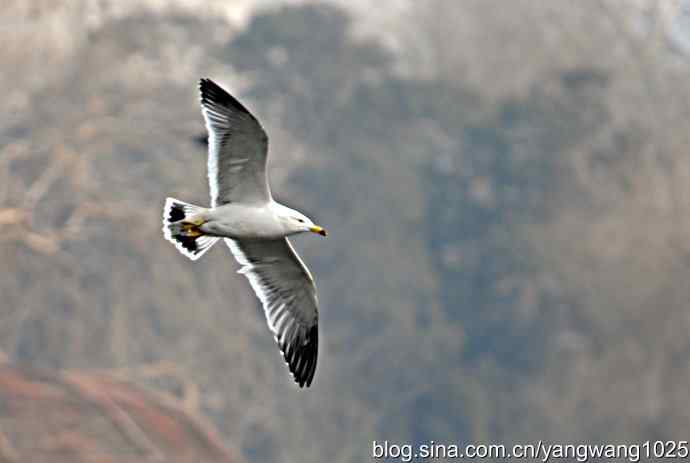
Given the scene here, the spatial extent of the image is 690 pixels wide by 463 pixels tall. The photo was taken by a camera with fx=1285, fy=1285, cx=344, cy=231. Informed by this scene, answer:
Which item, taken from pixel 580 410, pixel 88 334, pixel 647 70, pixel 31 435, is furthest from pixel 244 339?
pixel 647 70

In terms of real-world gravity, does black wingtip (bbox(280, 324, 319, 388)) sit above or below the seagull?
below

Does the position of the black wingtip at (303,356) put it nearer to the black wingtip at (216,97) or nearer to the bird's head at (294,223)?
the bird's head at (294,223)

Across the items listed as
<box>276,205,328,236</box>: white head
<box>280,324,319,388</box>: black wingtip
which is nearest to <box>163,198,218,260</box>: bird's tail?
<box>276,205,328,236</box>: white head

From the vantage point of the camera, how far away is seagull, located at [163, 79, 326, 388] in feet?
24.0

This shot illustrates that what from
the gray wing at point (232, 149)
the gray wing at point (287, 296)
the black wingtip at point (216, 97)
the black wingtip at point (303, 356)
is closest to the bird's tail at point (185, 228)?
the gray wing at point (232, 149)

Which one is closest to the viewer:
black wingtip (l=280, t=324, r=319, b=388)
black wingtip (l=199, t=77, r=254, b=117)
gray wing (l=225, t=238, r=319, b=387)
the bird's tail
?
black wingtip (l=199, t=77, r=254, b=117)

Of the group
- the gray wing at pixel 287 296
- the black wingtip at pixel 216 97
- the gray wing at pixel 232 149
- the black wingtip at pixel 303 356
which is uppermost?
the black wingtip at pixel 216 97

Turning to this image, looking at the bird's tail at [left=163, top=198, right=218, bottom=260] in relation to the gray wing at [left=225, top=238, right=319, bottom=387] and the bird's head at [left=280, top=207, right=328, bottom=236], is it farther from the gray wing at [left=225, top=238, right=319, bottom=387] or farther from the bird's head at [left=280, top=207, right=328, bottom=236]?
the bird's head at [left=280, top=207, right=328, bottom=236]

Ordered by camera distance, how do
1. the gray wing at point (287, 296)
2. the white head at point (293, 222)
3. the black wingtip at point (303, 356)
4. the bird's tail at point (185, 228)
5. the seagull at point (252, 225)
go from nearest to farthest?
1. the seagull at point (252, 225)
2. the white head at point (293, 222)
3. the bird's tail at point (185, 228)
4. the gray wing at point (287, 296)
5. the black wingtip at point (303, 356)

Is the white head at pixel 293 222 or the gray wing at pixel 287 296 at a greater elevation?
the white head at pixel 293 222

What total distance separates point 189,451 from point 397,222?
11711mm

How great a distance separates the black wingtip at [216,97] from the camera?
23.5 feet

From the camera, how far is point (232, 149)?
7426 mm

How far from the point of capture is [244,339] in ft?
82.9
